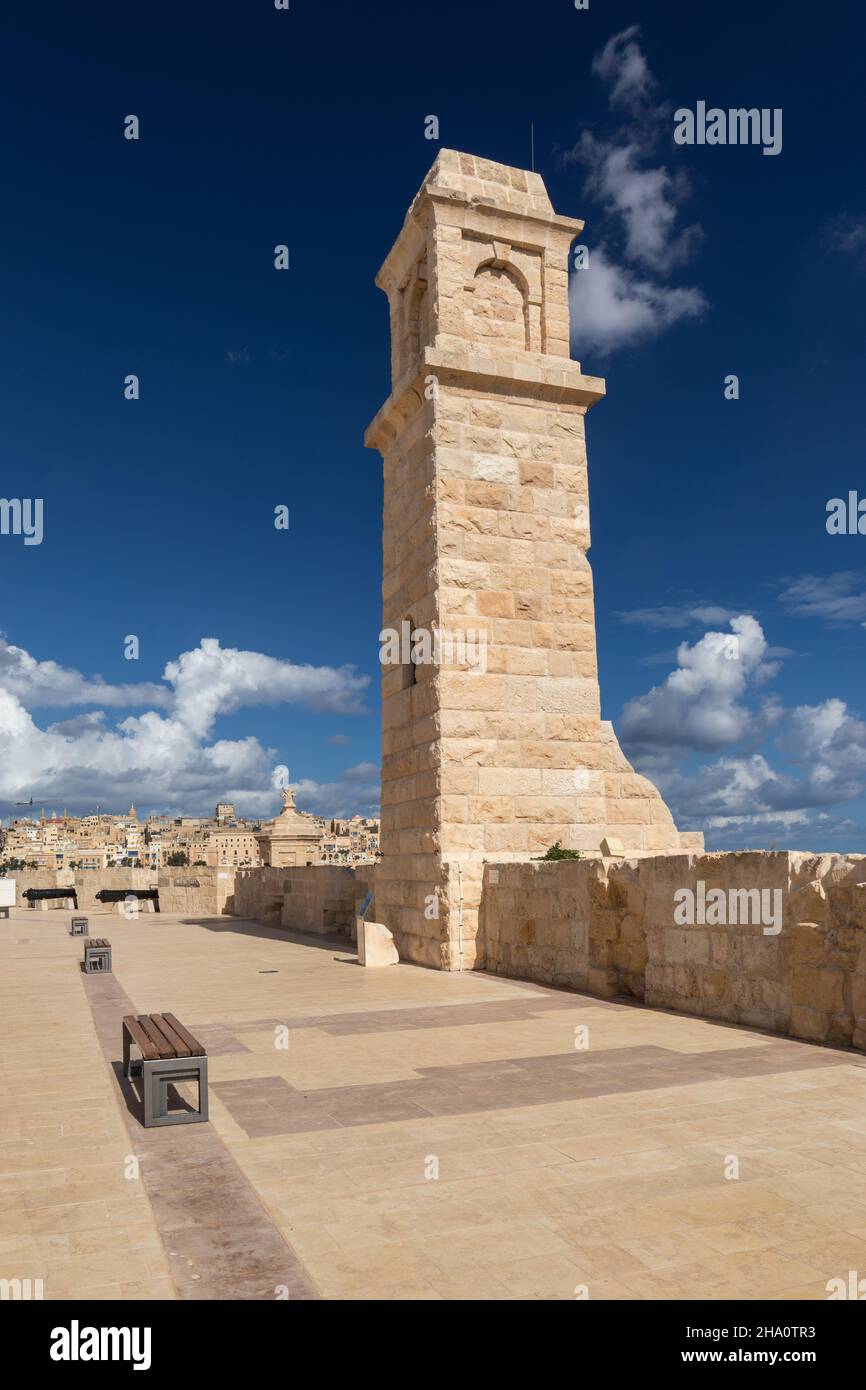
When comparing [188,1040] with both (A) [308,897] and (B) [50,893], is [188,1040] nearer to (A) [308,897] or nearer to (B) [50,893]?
(A) [308,897]

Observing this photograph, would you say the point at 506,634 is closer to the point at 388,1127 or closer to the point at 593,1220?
the point at 388,1127

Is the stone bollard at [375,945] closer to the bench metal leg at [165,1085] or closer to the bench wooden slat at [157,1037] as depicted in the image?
the bench wooden slat at [157,1037]

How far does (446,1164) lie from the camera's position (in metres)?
3.74

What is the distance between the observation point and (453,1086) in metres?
5.00

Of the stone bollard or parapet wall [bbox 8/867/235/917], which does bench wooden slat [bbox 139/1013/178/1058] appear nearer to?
the stone bollard

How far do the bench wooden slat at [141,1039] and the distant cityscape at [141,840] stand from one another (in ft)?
283

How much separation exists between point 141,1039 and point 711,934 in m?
3.87

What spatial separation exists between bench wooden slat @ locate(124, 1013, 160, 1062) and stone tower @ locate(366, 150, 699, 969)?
5035 mm

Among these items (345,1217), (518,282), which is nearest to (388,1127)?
(345,1217)

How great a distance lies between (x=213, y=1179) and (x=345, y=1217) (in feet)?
→ 2.18

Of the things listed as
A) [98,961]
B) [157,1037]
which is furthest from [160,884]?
[157,1037]

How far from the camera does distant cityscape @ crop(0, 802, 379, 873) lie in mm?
109312

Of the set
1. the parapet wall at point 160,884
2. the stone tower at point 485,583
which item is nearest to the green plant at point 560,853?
the stone tower at point 485,583

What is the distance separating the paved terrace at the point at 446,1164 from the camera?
2.80 meters
